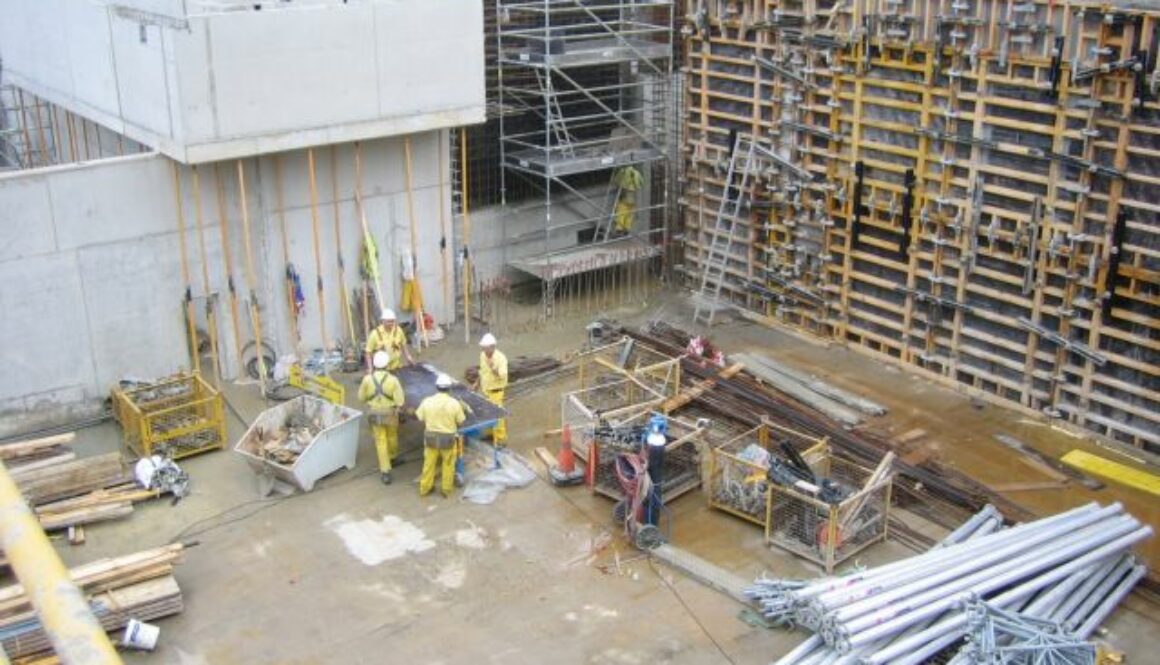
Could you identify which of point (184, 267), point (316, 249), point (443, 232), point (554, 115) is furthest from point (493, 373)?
point (554, 115)

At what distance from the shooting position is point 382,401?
48.5 feet

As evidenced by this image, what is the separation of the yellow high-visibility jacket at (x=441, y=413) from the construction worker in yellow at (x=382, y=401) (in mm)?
581

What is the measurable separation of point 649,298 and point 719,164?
268 cm

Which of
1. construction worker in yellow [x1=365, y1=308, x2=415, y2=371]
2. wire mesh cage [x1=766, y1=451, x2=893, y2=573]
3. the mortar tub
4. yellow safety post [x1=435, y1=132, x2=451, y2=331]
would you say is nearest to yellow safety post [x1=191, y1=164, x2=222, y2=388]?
the mortar tub

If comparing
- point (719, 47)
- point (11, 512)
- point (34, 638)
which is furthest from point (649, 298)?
point (11, 512)

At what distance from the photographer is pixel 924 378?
18.1 meters

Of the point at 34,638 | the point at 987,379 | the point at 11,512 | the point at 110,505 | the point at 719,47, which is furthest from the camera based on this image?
the point at 719,47

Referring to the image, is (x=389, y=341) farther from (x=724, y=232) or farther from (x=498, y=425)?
(x=724, y=232)

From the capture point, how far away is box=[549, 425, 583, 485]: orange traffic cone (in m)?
15.0

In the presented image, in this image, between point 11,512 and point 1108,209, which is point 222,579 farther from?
point 1108,209

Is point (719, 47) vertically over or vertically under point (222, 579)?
over

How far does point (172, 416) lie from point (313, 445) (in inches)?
103

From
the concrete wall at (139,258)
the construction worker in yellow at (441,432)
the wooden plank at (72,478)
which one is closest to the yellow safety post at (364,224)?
the concrete wall at (139,258)

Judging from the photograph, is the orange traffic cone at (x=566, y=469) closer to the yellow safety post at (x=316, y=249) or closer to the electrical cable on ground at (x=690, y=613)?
the electrical cable on ground at (x=690, y=613)
